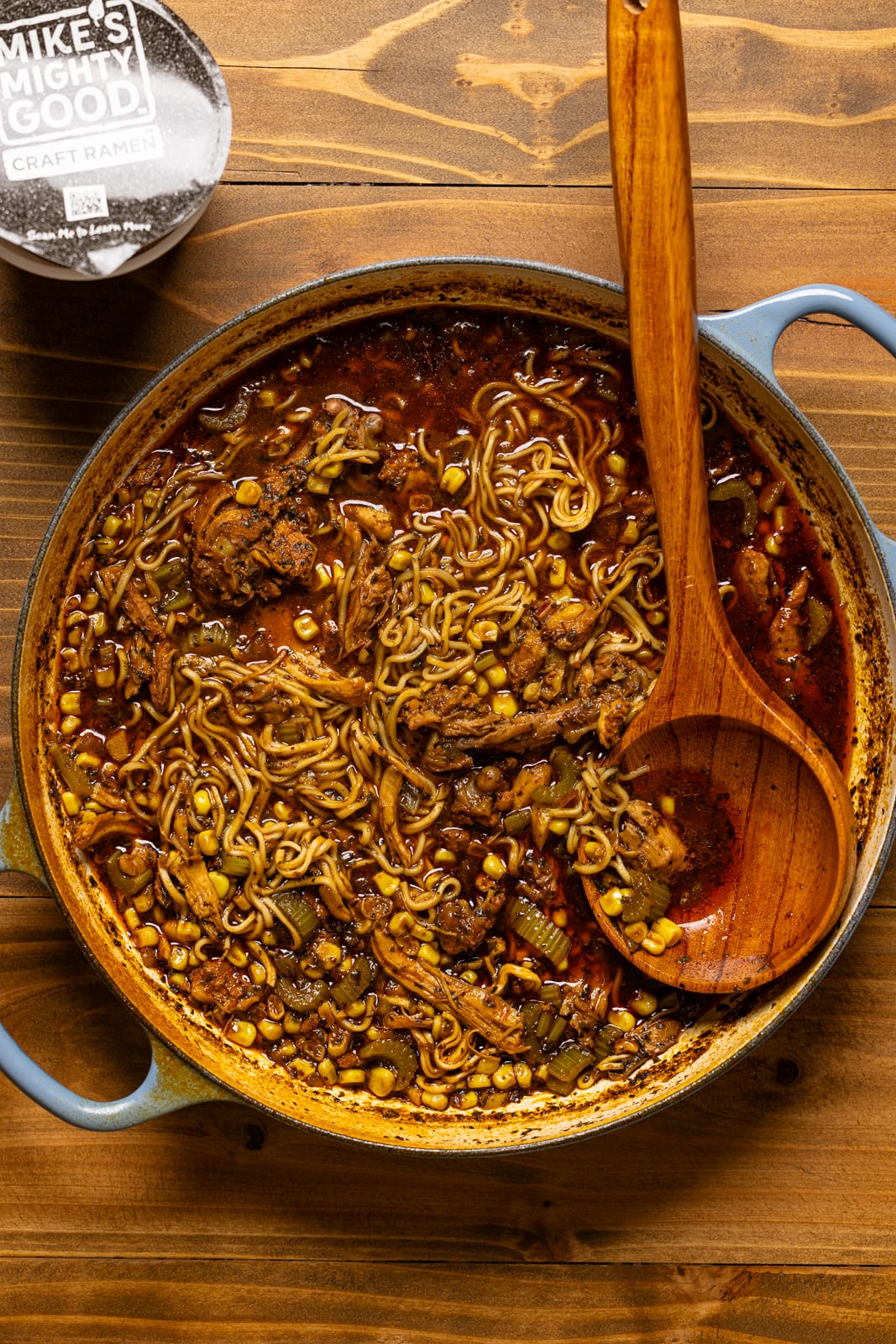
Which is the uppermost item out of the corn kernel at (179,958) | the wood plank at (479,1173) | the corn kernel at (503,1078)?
the corn kernel at (179,958)

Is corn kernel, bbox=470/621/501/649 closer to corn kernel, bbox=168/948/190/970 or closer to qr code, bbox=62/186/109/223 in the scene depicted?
corn kernel, bbox=168/948/190/970

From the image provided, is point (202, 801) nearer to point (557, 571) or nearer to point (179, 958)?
point (179, 958)

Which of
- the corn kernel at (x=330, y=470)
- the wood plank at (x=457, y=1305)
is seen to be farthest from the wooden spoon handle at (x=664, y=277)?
the wood plank at (x=457, y=1305)

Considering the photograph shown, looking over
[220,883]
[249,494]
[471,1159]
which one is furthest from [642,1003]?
[249,494]

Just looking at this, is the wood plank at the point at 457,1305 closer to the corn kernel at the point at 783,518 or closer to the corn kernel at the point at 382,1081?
the corn kernel at the point at 382,1081

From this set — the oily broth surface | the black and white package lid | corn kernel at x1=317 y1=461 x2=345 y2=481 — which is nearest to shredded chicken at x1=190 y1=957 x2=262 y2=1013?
the oily broth surface

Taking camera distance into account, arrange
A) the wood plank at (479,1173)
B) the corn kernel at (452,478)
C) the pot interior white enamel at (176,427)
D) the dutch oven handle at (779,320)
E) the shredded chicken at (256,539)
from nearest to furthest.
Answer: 1. the dutch oven handle at (779,320)
2. the pot interior white enamel at (176,427)
3. the shredded chicken at (256,539)
4. the corn kernel at (452,478)
5. the wood plank at (479,1173)

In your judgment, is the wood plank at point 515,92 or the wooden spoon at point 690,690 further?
the wood plank at point 515,92
